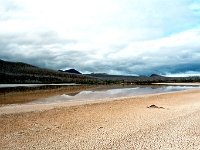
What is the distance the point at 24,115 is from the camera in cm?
2839

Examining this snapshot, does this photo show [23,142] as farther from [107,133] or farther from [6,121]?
[6,121]

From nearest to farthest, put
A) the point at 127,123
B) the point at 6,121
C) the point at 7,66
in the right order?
the point at 127,123 < the point at 6,121 < the point at 7,66

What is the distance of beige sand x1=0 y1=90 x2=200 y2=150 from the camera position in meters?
16.8

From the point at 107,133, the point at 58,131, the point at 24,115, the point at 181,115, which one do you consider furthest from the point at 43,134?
the point at 181,115

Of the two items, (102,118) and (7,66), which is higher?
(7,66)

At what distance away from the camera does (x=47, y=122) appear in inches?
952

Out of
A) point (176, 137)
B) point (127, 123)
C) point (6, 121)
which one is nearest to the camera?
point (176, 137)

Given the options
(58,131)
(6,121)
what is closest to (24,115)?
(6,121)

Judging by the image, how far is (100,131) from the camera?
20.3m

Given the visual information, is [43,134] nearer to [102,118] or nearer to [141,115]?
[102,118]

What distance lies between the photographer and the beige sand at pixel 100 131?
55.1 ft

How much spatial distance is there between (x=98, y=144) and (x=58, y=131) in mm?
4462

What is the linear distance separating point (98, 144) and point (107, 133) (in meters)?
2.75

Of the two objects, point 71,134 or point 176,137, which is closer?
point 176,137
